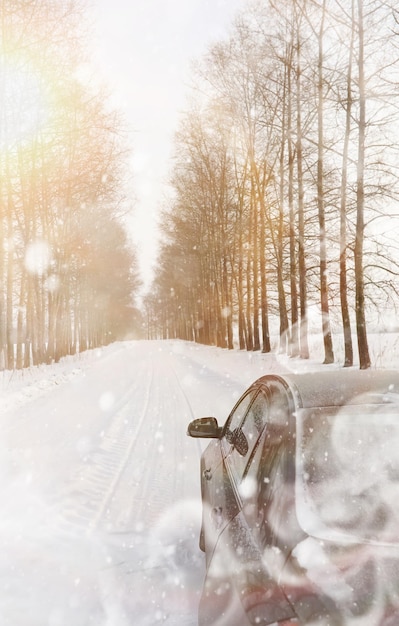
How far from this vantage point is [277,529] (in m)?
2.05

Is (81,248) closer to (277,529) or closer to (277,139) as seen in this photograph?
(277,139)

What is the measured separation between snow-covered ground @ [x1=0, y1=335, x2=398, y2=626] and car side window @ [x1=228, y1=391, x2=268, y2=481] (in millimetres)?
1094

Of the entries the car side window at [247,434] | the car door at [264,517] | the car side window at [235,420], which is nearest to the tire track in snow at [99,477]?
the car side window at [235,420]

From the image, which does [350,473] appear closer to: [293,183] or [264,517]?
[264,517]

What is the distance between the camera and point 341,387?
273cm

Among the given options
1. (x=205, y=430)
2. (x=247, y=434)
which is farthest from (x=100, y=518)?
(x=247, y=434)

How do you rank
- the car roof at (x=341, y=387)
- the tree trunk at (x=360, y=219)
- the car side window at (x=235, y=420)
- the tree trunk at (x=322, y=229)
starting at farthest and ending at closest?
the tree trunk at (x=322, y=229) < the tree trunk at (x=360, y=219) < the car side window at (x=235, y=420) < the car roof at (x=341, y=387)

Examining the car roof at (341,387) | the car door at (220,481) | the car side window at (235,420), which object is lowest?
the car door at (220,481)

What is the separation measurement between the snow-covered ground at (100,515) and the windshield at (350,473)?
1.78 metres

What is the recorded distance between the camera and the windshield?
6.38 ft

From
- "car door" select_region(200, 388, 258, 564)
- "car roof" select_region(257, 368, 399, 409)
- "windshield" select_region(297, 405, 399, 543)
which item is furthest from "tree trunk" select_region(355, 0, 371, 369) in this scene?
"windshield" select_region(297, 405, 399, 543)

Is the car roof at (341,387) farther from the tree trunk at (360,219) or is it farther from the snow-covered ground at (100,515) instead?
the tree trunk at (360,219)

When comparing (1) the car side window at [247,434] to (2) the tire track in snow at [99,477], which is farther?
(2) the tire track in snow at [99,477]

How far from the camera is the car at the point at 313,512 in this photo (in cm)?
171
